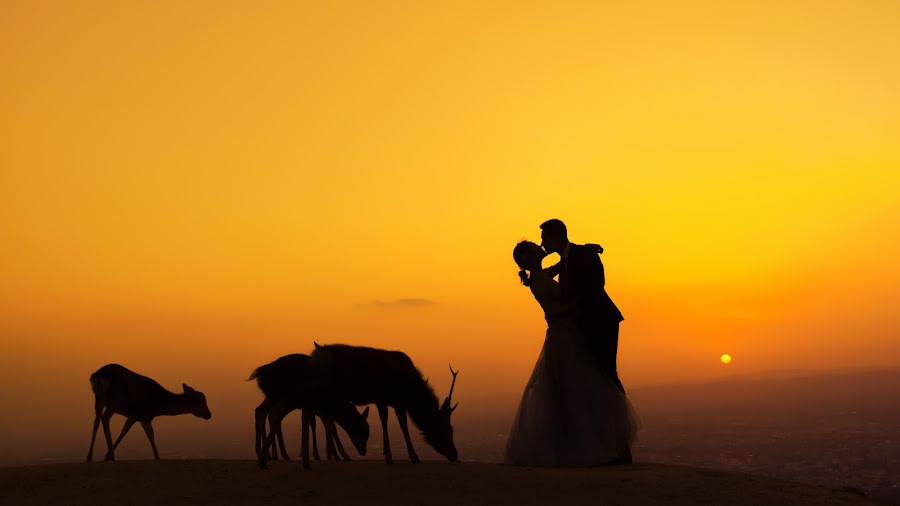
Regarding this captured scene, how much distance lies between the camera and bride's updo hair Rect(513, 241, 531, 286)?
1566 centimetres

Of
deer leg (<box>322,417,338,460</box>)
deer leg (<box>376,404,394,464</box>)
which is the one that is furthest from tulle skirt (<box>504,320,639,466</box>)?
deer leg (<box>322,417,338,460</box>)

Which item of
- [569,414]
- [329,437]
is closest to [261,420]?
[329,437]

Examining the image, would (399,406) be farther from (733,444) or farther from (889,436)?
(889,436)

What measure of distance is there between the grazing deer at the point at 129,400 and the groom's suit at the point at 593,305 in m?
9.93

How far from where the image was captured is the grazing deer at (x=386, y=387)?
1564cm

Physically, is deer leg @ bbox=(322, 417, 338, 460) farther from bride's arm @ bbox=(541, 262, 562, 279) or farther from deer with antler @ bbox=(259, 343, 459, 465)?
bride's arm @ bbox=(541, 262, 562, 279)

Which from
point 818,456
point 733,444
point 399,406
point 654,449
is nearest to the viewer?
point 399,406

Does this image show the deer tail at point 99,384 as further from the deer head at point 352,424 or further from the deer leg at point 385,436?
the deer leg at point 385,436

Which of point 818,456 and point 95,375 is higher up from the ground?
point 95,375

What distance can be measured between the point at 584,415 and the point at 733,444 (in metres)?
128

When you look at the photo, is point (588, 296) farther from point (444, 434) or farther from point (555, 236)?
point (444, 434)

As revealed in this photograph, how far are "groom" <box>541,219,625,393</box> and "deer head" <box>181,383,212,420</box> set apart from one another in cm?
1106

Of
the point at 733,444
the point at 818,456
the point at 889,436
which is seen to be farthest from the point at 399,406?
the point at 889,436

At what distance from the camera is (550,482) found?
12758mm
